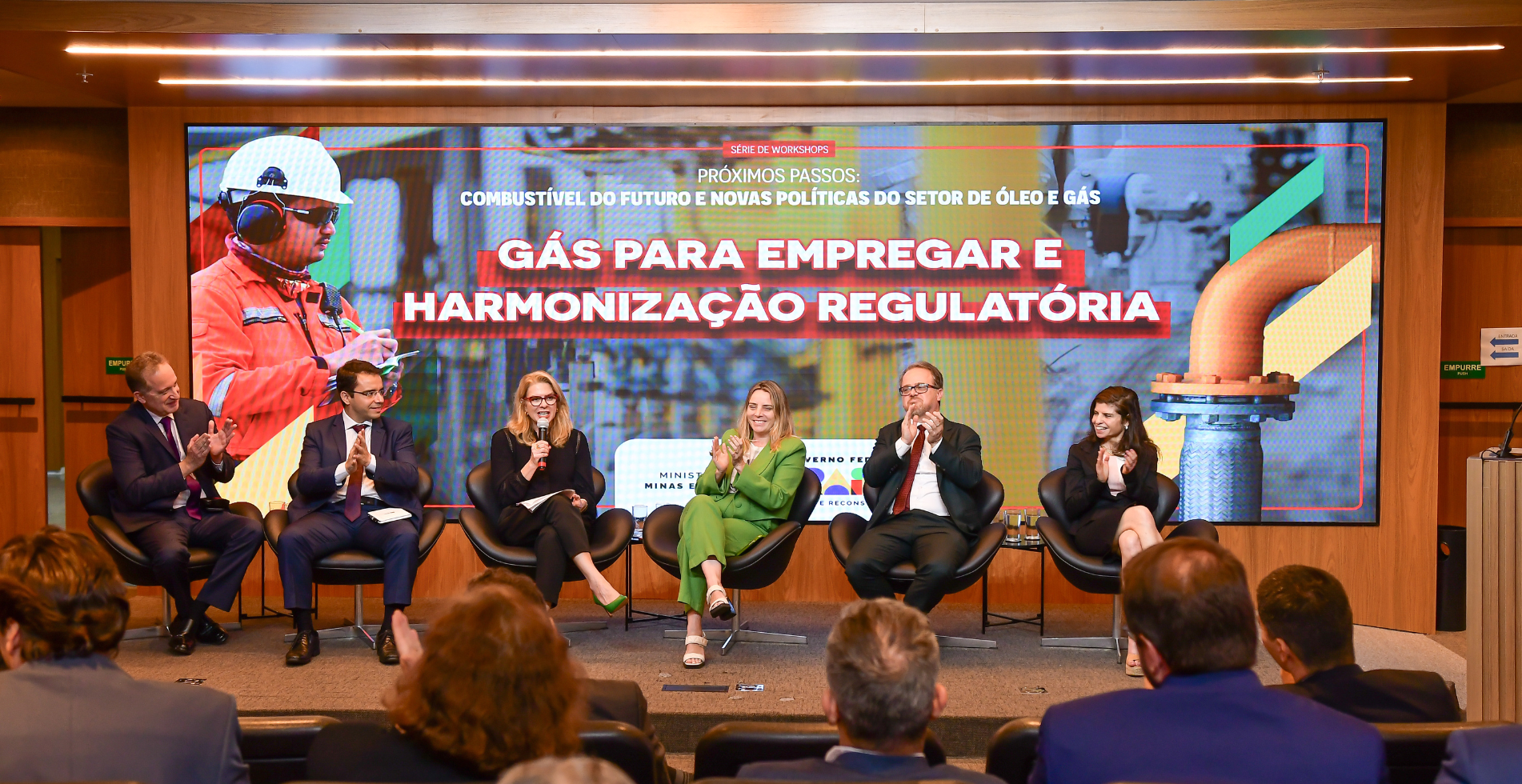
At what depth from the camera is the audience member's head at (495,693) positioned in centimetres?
160

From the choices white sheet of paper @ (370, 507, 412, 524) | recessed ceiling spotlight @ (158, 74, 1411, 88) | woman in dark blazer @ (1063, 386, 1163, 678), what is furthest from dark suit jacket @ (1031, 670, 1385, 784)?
recessed ceiling spotlight @ (158, 74, 1411, 88)

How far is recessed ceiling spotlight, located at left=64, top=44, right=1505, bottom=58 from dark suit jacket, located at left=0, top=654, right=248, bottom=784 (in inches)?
151

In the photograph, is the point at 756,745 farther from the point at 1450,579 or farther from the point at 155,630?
the point at 1450,579

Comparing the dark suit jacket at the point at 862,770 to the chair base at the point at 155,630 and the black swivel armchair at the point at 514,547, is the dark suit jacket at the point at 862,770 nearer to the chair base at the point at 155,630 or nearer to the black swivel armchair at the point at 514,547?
the black swivel armchair at the point at 514,547

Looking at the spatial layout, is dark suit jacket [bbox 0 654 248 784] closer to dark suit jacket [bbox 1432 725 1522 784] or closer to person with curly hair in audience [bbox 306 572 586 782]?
person with curly hair in audience [bbox 306 572 586 782]

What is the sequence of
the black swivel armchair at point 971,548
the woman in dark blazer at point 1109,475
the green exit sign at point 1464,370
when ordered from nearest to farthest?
the black swivel armchair at point 971,548, the woman in dark blazer at point 1109,475, the green exit sign at point 1464,370

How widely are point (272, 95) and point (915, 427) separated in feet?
12.5

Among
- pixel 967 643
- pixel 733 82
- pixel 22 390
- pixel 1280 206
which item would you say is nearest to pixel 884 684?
pixel 967 643

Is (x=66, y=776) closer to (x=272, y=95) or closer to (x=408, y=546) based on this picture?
(x=408, y=546)

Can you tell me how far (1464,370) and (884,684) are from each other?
639 centimetres

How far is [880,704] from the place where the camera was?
173cm

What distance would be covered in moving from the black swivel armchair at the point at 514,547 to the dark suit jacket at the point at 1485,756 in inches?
154

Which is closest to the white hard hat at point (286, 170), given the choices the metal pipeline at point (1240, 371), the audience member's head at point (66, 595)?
the audience member's head at point (66, 595)

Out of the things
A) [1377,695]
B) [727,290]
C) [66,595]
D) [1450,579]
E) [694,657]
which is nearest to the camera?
[66,595]
